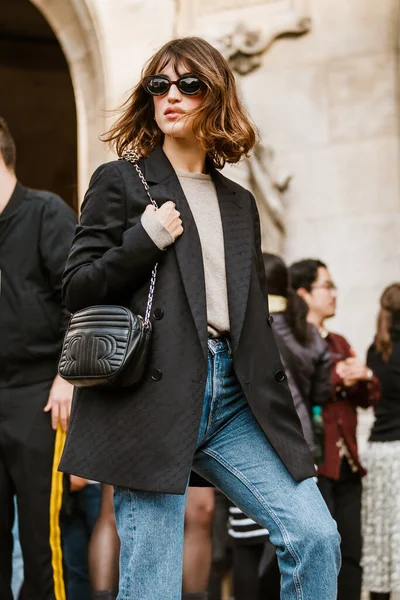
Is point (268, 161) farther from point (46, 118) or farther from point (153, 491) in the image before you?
point (153, 491)

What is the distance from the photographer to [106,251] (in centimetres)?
346

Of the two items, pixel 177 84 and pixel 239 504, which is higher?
pixel 177 84

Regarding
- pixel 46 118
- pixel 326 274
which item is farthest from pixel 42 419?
pixel 46 118

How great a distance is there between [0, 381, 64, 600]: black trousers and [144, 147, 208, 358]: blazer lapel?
1.47m

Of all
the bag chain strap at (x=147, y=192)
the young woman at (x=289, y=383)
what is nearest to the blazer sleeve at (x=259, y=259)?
the bag chain strap at (x=147, y=192)

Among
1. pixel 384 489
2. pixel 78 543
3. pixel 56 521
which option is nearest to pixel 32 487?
pixel 56 521

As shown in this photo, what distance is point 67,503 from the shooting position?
4879mm

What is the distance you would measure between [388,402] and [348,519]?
797 millimetres

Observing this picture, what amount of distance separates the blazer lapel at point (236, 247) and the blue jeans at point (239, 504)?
106 mm

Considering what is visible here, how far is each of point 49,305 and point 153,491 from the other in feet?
5.43

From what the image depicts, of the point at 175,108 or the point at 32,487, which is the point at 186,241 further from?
the point at 32,487

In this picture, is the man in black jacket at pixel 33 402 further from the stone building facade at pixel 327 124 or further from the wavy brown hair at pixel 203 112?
the stone building facade at pixel 327 124

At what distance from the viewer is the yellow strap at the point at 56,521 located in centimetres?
475

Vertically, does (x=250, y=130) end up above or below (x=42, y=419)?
above
